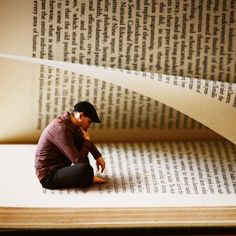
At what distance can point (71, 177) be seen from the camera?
0.70m

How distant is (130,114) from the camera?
83 cm

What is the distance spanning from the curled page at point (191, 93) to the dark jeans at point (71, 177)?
127 millimetres

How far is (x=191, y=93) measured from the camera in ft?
2.45

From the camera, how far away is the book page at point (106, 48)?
2.53ft

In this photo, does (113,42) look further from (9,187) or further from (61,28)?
(9,187)

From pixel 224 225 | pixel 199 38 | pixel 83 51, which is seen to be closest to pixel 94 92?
pixel 83 51

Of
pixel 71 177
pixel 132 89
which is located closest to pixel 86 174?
pixel 71 177

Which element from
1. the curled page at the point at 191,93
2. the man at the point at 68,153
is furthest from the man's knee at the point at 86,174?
the curled page at the point at 191,93

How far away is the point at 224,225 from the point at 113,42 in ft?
1.00

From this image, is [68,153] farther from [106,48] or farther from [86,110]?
[106,48]

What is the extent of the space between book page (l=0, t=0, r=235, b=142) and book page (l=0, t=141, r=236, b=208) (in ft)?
0.14

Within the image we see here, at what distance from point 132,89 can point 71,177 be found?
0.14 meters

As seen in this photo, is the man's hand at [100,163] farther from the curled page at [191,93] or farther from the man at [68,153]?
the curled page at [191,93]

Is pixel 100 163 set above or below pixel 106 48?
below
